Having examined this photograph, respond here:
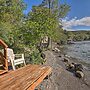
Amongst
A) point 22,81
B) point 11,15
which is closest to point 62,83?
point 22,81

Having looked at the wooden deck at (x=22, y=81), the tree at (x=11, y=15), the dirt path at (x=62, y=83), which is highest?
the tree at (x=11, y=15)

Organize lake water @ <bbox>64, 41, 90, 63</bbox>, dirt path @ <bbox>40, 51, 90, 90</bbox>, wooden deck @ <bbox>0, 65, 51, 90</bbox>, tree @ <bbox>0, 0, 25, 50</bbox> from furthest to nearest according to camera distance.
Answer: lake water @ <bbox>64, 41, 90, 63</bbox> → tree @ <bbox>0, 0, 25, 50</bbox> → dirt path @ <bbox>40, 51, 90, 90</bbox> → wooden deck @ <bbox>0, 65, 51, 90</bbox>

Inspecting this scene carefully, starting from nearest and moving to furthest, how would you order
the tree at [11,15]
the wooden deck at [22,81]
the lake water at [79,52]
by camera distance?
the wooden deck at [22,81], the tree at [11,15], the lake water at [79,52]

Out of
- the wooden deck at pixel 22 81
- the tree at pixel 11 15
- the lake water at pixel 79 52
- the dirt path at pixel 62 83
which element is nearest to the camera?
the wooden deck at pixel 22 81

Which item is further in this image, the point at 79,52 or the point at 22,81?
the point at 79,52

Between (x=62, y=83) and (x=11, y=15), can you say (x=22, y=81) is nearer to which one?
(x=62, y=83)

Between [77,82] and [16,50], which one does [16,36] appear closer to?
[16,50]

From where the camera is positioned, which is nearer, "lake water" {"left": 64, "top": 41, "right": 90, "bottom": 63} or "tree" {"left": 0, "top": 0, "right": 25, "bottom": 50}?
"tree" {"left": 0, "top": 0, "right": 25, "bottom": 50}

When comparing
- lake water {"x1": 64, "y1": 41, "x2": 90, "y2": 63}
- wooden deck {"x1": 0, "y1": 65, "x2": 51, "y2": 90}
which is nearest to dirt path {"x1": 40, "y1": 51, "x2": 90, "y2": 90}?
wooden deck {"x1": 0, "y1": 65, "x2": 51, "y2": 90}

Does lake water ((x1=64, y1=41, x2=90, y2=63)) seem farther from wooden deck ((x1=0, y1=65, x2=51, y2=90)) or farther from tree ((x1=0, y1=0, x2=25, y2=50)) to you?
wooden deck ((x1=0, y1=65, x2=51, y2=90))

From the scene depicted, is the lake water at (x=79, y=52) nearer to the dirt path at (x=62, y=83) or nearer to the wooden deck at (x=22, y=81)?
the dirt path at (x=62, y=83)

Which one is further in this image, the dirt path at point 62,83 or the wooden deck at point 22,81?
the dirt path at point 62,83

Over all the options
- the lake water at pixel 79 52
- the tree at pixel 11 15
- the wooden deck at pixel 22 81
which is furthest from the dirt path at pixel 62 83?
the lake water at pixel 79 52

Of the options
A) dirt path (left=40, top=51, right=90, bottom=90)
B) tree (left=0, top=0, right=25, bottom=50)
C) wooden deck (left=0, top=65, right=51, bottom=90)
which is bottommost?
dirt path (left=40, top=51, right=90, bottom=90)
